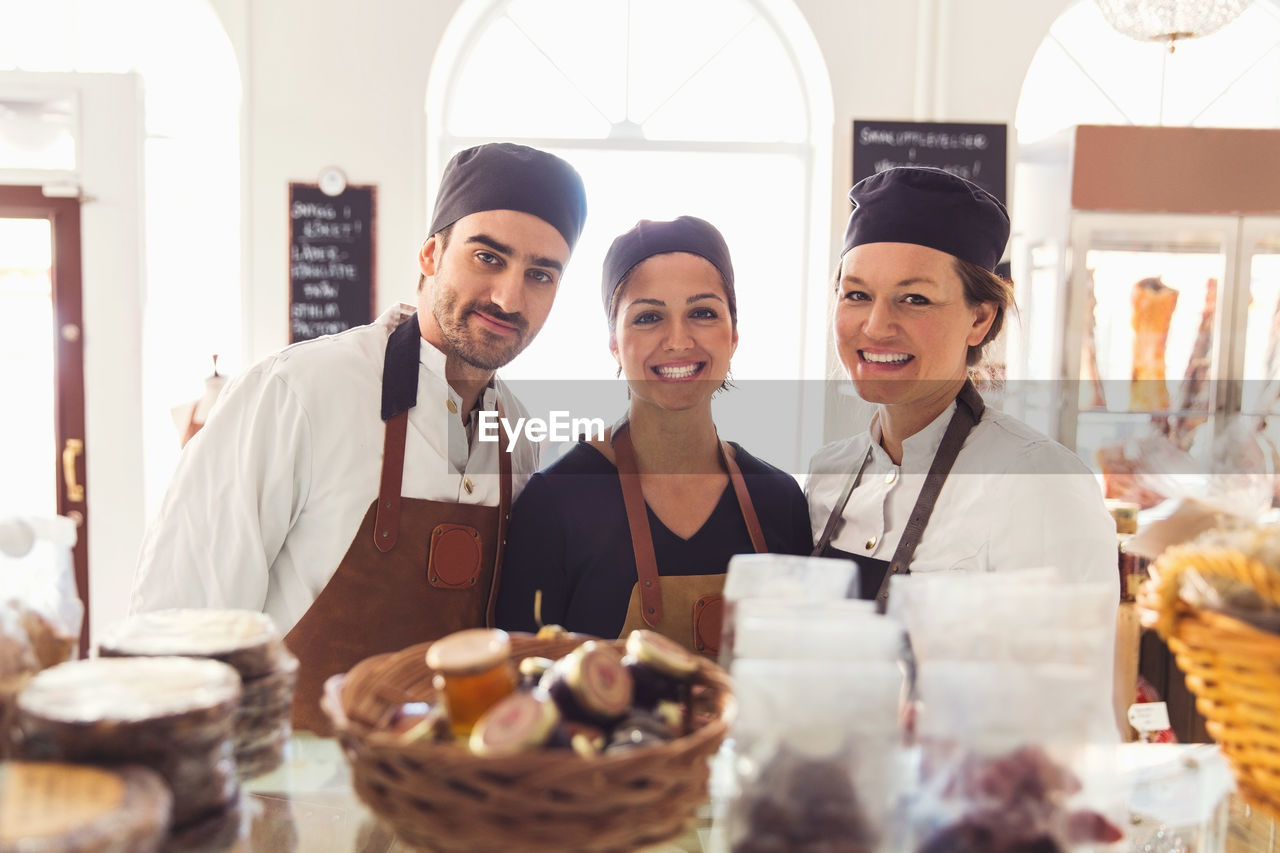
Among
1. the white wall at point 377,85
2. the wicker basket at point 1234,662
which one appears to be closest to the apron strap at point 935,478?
the wicker basket at point 1234,662

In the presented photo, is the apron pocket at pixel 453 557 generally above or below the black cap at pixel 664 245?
below

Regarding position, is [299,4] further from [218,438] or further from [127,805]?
[127,805]

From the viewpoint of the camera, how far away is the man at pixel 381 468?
1805mm

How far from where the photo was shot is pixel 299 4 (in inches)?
155

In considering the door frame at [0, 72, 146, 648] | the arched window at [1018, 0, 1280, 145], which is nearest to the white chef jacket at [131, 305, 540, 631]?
the door frame at [0, 72, 146, 648]

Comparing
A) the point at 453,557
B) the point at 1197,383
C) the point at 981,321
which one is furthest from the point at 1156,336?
the point at 453,557

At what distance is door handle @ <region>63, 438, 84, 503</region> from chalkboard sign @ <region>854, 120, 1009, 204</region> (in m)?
3.39

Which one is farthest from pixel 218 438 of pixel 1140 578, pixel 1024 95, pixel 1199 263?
pixel 1024 95

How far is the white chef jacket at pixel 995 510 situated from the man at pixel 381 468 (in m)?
0.74

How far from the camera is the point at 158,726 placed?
82 cm

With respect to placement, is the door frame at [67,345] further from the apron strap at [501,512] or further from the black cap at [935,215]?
the black cap at [935,215]

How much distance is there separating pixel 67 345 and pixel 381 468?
8.31 ft

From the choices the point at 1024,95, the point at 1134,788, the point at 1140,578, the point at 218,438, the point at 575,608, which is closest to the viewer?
the point at 1134,788

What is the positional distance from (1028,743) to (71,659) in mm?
981
